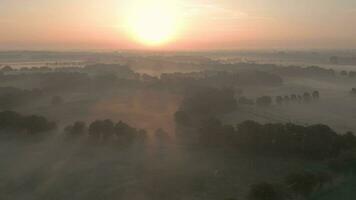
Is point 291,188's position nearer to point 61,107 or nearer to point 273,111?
point 273,111

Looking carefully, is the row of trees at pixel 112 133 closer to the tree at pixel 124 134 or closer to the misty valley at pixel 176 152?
the tree at pixel 124 134

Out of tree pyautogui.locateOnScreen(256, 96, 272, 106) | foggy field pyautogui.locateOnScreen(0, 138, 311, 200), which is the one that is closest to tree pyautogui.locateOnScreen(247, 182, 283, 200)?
foggy field pyautogui.locateOnScreen(0, 138, 311, 200)

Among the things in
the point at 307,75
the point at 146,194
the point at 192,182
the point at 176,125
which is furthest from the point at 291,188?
the point at 307,75

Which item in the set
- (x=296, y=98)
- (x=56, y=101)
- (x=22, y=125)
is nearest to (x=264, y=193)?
Result: (x=22, y=125)

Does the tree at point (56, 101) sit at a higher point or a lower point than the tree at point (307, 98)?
higher

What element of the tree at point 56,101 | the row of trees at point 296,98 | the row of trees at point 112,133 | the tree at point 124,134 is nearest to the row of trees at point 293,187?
the tree at point 124,134

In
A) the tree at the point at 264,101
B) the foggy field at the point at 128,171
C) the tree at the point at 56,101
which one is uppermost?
the tree at the point at 56,101

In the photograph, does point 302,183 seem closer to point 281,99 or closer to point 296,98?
point 281,99

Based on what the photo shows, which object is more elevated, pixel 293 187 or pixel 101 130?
pixel 101 130
